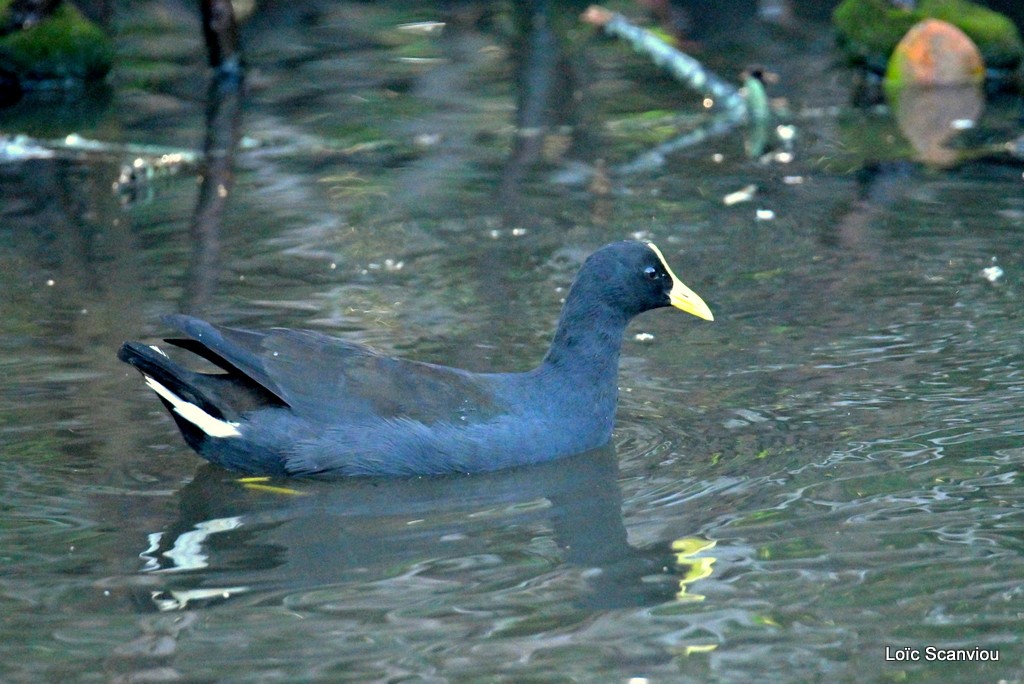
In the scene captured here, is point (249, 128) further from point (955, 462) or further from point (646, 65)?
point (955, 462)

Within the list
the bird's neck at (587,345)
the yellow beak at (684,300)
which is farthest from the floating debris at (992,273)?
the bird's neck at (587,345)

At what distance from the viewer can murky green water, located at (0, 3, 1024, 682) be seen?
14.2ft

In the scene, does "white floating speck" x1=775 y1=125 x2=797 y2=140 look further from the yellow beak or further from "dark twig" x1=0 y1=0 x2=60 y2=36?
"dark twig" x1=0 y1=0 x2=60 y2=36

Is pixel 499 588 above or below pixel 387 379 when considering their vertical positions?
below

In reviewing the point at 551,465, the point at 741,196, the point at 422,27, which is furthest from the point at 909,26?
the point at 551,465

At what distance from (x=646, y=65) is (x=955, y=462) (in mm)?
11782

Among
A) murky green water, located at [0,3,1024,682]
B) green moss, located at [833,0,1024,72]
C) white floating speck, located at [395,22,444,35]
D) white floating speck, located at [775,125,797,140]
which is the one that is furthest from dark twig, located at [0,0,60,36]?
green moss, located at [833,0,1024,72]

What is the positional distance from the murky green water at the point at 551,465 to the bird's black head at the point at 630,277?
544mm

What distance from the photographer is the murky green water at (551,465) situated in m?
4.33

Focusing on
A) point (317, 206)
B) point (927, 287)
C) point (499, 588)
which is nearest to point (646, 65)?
point (317, 206)

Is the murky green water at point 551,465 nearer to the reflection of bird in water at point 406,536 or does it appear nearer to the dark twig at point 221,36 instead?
the reflection of bird in water at point 406,536

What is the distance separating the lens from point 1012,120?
13.1 metres

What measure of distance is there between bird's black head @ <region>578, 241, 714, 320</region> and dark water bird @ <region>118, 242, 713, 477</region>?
0.37 metres

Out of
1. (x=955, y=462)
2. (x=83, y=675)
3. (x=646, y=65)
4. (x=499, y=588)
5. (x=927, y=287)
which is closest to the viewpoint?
(x=83, y=675)
